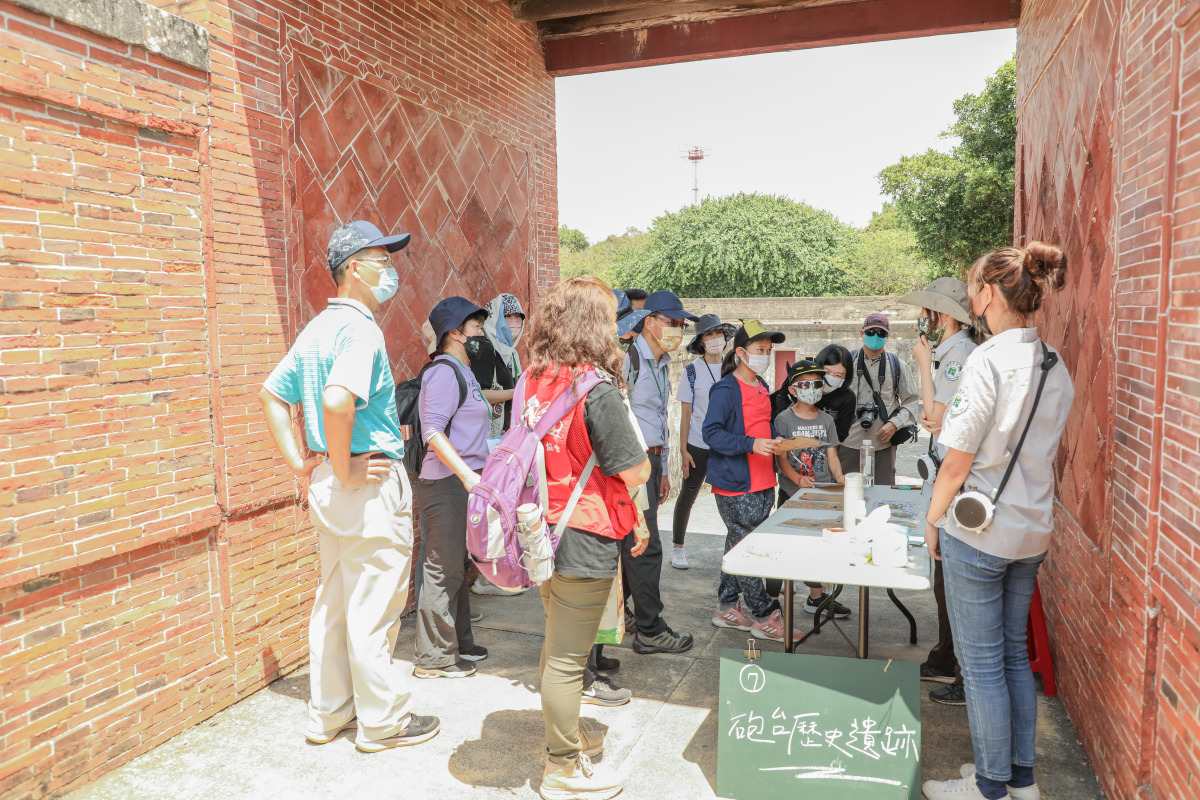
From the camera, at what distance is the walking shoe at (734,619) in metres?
5.00

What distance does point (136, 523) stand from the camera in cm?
352

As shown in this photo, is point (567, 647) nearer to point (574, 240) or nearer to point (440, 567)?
point (440, 567)

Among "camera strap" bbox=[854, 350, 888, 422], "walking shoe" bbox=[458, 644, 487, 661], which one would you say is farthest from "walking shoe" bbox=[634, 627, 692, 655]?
"camera strap" bbox=[854, 350, 888, 422]

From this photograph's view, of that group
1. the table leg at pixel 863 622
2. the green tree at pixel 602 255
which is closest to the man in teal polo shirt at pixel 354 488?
the table leg at pixel 863 622

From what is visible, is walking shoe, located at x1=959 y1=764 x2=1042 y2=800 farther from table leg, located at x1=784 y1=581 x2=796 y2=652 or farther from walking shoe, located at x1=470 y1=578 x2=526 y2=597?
walking shoe, located at x1=470 y1=578 x2=526 y2=597

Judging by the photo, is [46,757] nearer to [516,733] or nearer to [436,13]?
[516,733]

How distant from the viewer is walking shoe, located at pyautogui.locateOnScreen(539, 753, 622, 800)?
3143 millimetres

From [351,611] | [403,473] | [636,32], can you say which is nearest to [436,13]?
[636,32]

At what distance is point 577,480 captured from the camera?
305 centimetres

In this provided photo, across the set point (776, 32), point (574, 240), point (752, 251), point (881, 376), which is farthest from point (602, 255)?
point (881, 376)

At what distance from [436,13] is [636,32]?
92.7 inches

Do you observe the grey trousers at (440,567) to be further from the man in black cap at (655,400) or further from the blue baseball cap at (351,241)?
the blue baseball cap at (351,241)

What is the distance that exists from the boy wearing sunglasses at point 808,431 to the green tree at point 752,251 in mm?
37460

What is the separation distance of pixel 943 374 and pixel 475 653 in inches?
116
